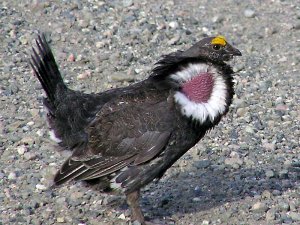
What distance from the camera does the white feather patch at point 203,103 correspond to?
7.61 meters

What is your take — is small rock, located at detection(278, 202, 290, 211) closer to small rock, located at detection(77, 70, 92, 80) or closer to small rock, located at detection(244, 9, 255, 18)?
small rock, located at detection(77, 70, 92, 80)

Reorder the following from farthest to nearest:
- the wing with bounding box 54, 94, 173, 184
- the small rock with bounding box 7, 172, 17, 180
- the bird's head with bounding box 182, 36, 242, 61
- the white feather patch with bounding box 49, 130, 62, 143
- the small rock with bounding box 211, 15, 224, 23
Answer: the small rock with bounding box 211, 15, 224, 23
the small rock with bounding box 7, 172, 17, 180
the white feather patch with bounding box 49, 130, 62, 143
the bird's head with bounding box 182, 36, 242, 61
the wing with bounding box 54, 94, 173, 184

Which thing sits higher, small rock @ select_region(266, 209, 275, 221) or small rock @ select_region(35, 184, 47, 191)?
small rock @ select_region(35, 184, 47, 191)

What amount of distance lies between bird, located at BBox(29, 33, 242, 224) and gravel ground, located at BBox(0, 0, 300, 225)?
350 mm

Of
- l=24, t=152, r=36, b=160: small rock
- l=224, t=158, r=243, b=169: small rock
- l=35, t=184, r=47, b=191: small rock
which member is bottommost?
l=224, t=158, r=243, b=169: small rock

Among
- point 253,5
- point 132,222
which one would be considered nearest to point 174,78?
point 132,222

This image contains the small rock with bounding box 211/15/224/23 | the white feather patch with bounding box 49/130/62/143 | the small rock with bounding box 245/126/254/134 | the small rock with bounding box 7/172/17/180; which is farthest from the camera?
the small rock with bounding box 211/15/224/23

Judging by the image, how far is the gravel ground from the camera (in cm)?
812

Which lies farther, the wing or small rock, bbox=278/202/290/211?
small rock, bbox=278/202/290/211

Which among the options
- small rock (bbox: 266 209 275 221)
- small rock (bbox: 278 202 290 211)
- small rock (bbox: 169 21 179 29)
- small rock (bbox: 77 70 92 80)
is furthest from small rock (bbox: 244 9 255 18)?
small rock (bbox: 266 209 275 221)

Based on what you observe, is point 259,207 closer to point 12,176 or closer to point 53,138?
point 53,138

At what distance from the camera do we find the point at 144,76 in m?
10.8

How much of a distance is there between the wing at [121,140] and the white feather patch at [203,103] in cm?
17

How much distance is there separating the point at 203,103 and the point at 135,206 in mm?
1126
